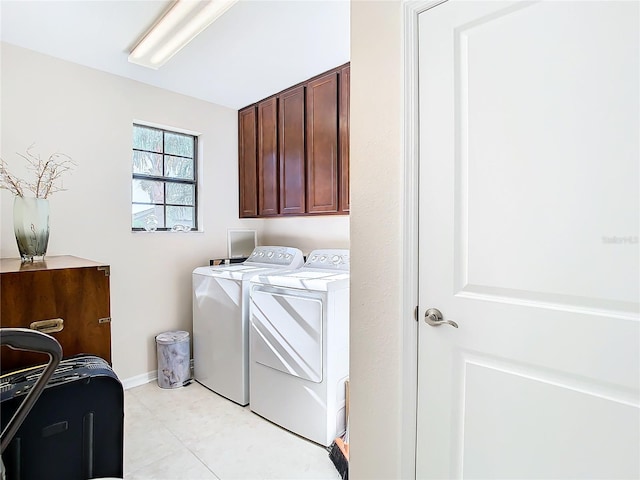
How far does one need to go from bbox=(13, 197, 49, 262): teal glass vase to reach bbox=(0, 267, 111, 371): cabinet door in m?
0.49

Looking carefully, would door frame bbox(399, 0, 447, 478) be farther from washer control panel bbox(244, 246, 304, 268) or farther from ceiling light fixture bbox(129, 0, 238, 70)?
washer control panel bbox(244, 246, 304, 268)

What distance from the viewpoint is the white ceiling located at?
1901 mm

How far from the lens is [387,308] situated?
1310mm

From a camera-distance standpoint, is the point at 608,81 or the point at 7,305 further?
the point at 7,305

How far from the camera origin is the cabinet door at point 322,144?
2.59 meters

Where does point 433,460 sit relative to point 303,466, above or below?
above

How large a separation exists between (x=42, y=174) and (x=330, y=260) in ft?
7.05

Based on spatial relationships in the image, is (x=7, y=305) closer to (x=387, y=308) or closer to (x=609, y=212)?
(x=387, y=308)

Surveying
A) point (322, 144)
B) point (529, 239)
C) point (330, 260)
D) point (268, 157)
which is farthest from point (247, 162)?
point (529, 239)

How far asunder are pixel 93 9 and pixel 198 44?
0.58 meters

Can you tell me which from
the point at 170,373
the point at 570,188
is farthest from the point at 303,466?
the point at 570,188

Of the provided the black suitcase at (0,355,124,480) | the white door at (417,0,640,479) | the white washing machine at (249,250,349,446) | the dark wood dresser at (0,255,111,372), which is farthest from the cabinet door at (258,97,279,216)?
the white door at (417,0,640,479)

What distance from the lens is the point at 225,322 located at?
2.64 metres

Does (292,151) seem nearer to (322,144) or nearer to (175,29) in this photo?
(322,144)
